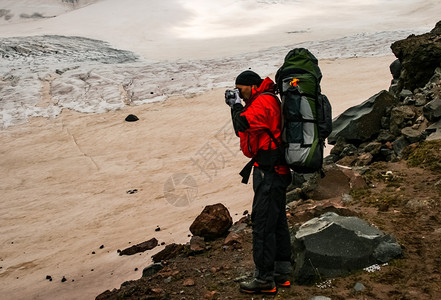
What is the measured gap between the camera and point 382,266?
477 cm

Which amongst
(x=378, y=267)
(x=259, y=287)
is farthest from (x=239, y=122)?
(x=378, y=267)

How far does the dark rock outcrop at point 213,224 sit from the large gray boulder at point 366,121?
3587 millimetres

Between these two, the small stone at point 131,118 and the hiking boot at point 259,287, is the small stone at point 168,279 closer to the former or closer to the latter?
the hiking boot at point 259,287

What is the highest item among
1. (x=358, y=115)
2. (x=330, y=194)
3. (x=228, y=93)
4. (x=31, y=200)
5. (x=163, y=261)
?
(x=228, y=93)

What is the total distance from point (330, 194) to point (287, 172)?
2.62 m

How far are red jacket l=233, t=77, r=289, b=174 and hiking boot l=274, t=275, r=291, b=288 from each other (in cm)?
106

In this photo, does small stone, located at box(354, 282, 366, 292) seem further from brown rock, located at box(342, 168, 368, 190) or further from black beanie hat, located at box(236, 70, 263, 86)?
brown rock, located at box(342, 168, 368, 190)

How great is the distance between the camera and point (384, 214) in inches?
236

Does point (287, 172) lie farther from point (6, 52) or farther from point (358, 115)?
point (6, 52)

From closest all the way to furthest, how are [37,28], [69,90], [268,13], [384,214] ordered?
[384,214], [69,90], [37,28], [268,13]

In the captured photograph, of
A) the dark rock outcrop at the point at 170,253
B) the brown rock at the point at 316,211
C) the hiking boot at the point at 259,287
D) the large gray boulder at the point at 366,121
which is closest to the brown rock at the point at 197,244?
the dark rock outcrop at the point at 170,253

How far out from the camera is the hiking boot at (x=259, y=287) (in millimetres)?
4582

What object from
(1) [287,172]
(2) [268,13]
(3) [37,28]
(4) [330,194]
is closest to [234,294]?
(1) [287,172]

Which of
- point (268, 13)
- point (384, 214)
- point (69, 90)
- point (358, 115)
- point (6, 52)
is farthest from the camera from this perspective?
point (268, 13)
